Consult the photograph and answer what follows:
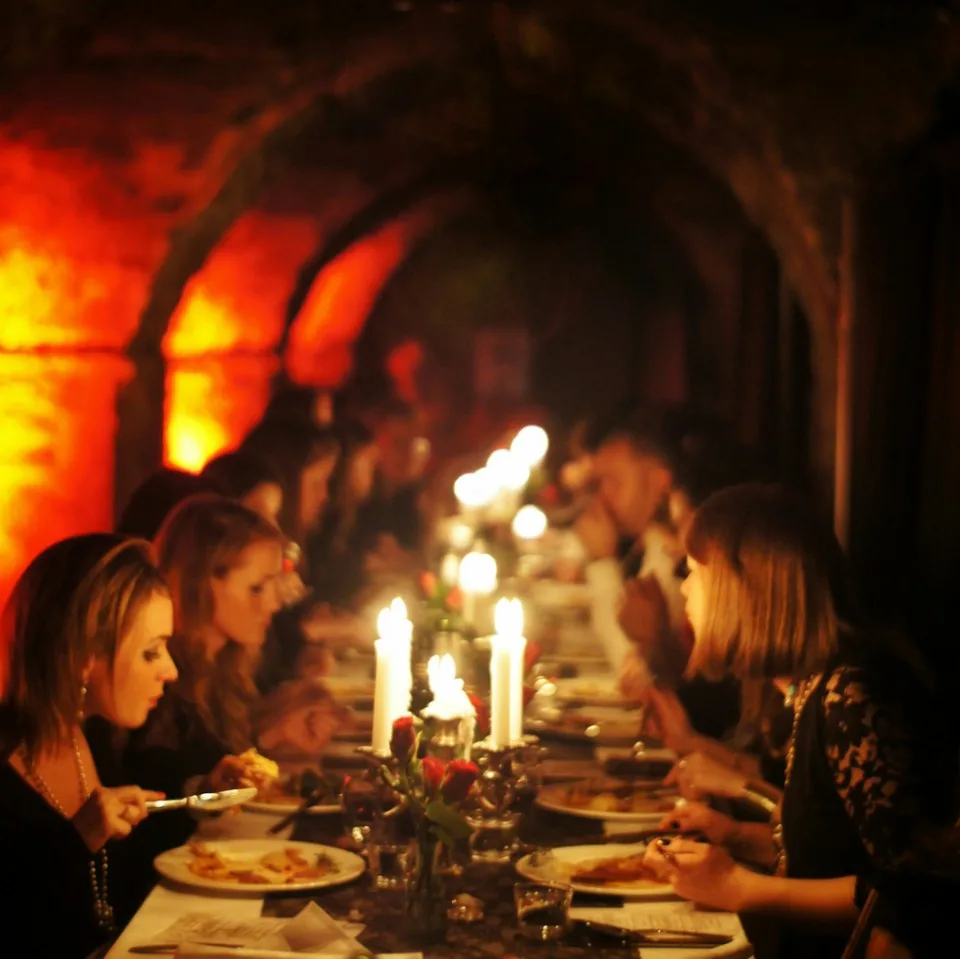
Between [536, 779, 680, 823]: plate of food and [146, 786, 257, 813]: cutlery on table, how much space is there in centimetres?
72

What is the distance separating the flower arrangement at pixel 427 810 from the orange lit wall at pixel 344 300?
7662 mm

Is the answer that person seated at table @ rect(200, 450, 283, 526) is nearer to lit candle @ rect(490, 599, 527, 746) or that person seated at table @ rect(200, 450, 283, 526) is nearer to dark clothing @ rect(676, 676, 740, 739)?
dark clothing @ rect(676, 676, 740, 739)

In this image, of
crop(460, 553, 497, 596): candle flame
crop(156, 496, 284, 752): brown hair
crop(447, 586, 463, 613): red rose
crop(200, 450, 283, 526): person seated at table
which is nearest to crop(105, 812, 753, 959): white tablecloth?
crop(156, 496, 284, 752): brown hair

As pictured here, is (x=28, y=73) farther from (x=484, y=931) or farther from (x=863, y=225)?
(x=484, y=931)

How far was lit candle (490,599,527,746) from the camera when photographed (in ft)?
10.4

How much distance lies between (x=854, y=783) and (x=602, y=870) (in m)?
0.59

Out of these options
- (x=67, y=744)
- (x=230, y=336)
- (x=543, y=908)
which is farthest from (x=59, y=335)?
(x=230, y=336)

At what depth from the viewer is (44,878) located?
9.50 ft

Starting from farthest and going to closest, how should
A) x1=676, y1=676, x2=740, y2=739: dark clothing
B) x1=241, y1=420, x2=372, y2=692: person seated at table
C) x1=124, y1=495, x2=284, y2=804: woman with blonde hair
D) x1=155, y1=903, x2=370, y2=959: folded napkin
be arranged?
x1=241, y1=420, x2=372, y2=692: person seated at table → x1=676, y1=676, x2=740, y2=739: dark clothing → x1=124, y1=495, x2=284, y2=804: woman with blonde hair → x1=155, y1=903, x2=370, y2=959: folded napkin

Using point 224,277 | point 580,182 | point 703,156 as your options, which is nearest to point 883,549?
point 703,156

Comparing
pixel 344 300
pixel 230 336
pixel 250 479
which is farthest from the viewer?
pixel 344 300

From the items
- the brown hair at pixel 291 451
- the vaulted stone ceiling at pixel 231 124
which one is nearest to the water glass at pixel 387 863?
the vaulted stone ceiling at pixel 231 124

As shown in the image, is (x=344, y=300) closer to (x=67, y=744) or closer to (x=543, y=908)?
(x=67, y=744)

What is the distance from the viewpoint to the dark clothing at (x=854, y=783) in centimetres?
278
